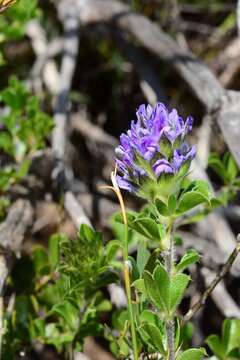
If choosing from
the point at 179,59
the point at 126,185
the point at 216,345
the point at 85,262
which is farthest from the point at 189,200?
the point at 179,59

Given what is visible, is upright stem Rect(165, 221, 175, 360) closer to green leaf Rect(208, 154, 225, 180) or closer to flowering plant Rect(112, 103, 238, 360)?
flowering plant Rect(112, 103, 238, 360)

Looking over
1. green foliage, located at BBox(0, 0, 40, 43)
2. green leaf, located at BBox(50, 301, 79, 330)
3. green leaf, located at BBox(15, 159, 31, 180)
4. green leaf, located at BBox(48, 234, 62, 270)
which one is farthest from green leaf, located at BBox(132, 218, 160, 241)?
green foliage, located at BBox(0, 0, 40, 43)

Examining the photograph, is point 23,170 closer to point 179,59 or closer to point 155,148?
point 179,59

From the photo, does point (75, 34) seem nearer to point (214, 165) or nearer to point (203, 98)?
point (203, 98)

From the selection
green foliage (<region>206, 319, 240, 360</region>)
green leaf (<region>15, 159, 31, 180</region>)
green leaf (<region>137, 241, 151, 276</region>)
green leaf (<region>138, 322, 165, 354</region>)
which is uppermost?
green leaf (<region>15, 159, 31, 180</region>)

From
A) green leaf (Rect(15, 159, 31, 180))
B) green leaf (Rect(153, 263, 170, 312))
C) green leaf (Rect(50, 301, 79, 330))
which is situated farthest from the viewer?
green leaf (Rect(15, 159, 31, 180))
